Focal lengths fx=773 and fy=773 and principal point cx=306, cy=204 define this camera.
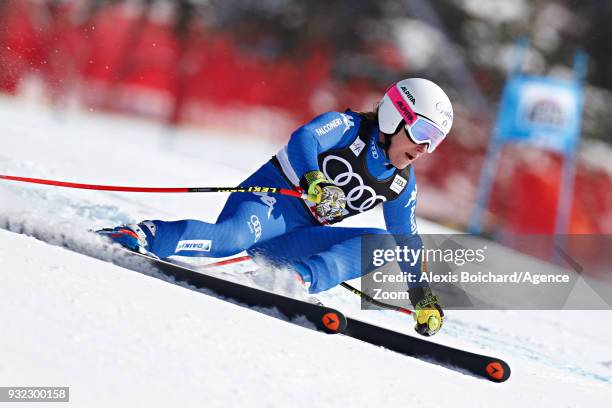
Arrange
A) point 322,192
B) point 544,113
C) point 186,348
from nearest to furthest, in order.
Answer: point 186,348 < point 322,192 < point 544,113

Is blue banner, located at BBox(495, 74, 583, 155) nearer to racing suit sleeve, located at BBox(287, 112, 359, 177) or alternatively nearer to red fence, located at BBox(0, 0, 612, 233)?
red fence, located at BBox(0, 0, 612, 233)

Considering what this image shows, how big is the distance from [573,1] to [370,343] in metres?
14.4

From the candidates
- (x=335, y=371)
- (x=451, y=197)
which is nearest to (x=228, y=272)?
(x=335, y=371)

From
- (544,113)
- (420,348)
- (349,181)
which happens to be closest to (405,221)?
(349,181)

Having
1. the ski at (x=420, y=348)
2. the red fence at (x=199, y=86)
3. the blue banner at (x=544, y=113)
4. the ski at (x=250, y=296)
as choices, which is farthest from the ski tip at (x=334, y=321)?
the red fence at (x=199, y=86)

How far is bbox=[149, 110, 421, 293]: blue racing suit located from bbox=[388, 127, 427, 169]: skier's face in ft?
0.18

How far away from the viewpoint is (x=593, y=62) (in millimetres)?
15375

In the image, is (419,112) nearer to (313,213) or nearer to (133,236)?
(313,213)

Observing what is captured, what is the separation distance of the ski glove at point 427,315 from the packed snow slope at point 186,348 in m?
0.30

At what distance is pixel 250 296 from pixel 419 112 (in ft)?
3.75

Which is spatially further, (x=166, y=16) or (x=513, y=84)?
(x=166, y=16)

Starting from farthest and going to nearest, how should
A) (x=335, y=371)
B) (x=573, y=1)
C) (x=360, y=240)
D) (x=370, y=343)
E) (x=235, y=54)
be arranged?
(x=573, y=1)
(x=235, y=54)
(x=360, y=240)
(x=370, y=343)
(x=335, y=371)

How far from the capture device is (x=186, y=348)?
2.36 metres

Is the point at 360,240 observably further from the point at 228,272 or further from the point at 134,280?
the point at 134,280
